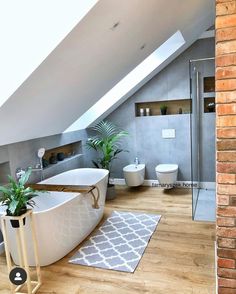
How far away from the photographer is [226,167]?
165cm

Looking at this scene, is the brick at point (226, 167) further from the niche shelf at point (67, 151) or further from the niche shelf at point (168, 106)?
the niche shelf at point (168, 106)

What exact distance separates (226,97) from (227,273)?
4.02 feet

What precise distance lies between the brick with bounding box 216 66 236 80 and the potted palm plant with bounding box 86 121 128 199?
2.84 m

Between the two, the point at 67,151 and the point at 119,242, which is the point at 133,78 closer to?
the point at 67,151

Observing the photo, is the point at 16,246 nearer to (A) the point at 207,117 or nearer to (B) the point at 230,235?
(B) the point at 230,235

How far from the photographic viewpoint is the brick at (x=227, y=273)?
1.71 m

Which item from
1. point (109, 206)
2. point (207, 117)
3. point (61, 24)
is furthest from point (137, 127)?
point (61, 24)

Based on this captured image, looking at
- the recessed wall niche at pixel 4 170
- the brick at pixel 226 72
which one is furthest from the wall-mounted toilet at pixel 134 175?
the brick at pixel 226 72

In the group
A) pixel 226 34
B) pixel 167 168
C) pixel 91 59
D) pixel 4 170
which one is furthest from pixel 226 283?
pixel 167 168

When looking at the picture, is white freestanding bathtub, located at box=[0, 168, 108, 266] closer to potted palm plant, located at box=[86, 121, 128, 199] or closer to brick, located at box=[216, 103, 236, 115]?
potted palm plant, located at box=[86, 121, 128, 199]

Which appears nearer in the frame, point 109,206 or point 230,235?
point 230,235

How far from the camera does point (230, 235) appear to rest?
1693 mm

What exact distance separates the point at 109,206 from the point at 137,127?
172cm

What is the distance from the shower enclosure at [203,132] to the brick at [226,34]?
2.36 meters
